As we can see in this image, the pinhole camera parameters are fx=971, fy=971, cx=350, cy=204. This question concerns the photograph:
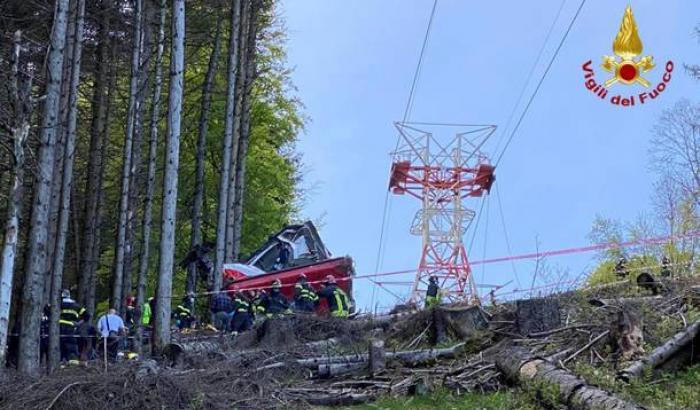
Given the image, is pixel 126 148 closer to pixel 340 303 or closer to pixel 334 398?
pixel 340 303

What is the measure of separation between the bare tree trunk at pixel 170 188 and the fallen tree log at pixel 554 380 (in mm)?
7867

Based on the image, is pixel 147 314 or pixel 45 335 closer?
pixel 45 335

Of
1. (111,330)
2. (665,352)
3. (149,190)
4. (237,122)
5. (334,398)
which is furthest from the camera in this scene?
(237,122)

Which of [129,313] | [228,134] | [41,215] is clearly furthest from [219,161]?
[41,215]

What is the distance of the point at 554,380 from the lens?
407 inches

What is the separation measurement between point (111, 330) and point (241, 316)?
2.94 metres

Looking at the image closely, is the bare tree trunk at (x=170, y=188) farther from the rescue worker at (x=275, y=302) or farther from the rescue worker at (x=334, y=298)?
the rescue worker at (x=334, y=298)

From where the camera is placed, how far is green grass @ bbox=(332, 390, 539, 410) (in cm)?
1060

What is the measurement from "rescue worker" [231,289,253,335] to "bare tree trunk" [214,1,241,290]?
4402 millimetres

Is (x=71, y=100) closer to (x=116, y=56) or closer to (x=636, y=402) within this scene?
(x=116, y=56)

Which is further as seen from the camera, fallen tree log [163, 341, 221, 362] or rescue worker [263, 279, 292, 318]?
rescue worker [263, 279, 292, 318]

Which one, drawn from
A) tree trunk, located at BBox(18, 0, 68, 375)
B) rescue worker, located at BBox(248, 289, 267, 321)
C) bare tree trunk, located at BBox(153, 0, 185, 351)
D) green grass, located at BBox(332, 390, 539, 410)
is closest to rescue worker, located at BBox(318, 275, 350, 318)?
rescue worker, located at BBox(248, 289, 267, 321)

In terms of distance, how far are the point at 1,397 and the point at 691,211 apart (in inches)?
658

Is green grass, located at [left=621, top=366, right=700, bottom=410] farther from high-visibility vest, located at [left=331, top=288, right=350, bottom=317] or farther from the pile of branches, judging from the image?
high-visibility vest, located at [left=331, top=288, right=350, bottom=317]
